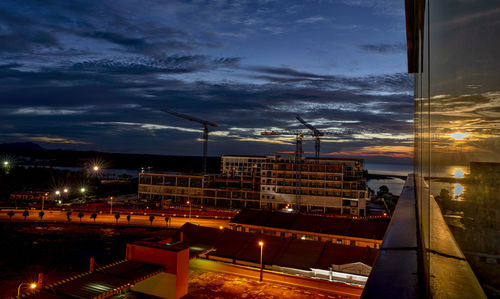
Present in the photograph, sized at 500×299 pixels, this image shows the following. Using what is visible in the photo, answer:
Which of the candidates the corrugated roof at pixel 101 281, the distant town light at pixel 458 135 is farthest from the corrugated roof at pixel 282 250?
the distant town light at pixel 458 135

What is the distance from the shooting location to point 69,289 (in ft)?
29.6

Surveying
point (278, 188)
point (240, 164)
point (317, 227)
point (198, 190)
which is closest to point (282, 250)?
point (317, 227)

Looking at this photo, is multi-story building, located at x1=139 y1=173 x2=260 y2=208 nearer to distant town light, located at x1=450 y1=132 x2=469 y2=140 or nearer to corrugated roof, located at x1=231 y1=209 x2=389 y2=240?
corrugated roof, located at x1=231 y1=209 x2=389 y2=240

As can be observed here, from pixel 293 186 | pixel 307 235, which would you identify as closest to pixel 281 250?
pixel 307 235

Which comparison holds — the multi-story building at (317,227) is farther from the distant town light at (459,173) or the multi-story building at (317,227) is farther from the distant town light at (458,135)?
the distant town light at (458,135)

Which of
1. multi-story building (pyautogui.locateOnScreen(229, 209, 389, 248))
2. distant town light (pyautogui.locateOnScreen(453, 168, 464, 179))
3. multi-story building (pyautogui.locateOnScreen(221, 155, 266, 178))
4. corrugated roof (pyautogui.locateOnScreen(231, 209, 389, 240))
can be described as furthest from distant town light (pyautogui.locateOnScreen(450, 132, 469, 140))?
multi-story building (pyautogui.locateOnScreen(221, 155, 266, 178))

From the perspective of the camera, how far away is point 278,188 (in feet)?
147

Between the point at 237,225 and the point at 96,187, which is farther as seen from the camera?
the point at 96,187

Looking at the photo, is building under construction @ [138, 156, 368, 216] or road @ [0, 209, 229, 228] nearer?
road @ [0, 209, 229, 228]

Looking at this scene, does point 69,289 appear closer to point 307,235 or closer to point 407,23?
point 407,23

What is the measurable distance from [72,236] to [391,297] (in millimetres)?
31223

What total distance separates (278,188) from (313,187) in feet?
16.6

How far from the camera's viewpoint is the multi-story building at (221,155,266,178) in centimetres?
6095

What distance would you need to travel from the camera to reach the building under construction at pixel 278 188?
41.9 m
